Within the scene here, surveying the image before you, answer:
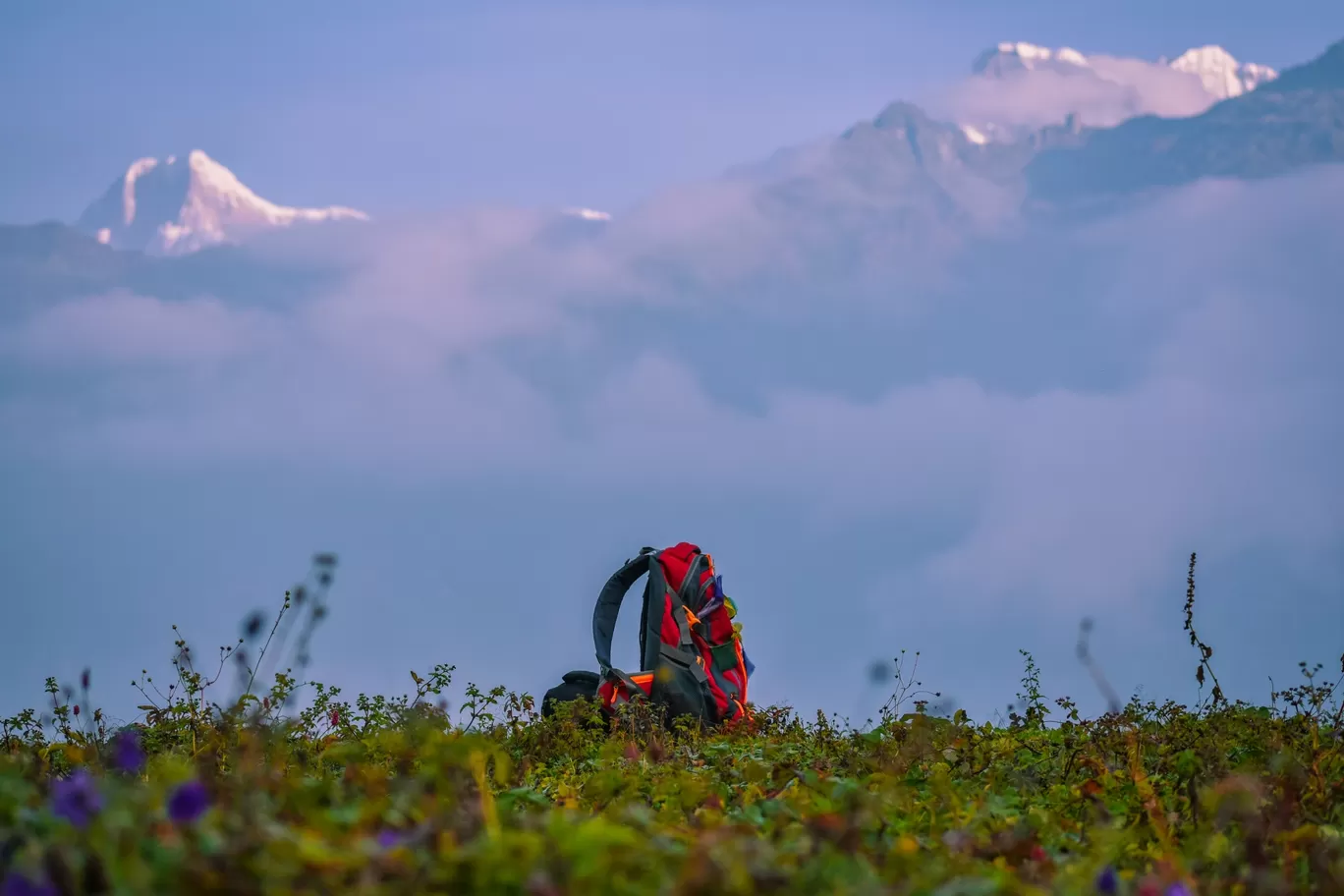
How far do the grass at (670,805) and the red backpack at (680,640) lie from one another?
0.59 m

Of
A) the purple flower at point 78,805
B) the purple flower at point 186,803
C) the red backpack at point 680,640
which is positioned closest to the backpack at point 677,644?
the red backpack at point 680,640

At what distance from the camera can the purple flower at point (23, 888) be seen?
1688 millimetres

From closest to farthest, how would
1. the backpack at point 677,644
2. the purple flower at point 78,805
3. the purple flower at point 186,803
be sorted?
the purple flower at point 186,803 < the purple flower at point 78,805 < the backpack at point 677,644

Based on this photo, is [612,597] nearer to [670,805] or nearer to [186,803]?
[670,805]

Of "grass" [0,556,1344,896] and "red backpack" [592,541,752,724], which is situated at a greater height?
"red backpack" [592,541,752,724]

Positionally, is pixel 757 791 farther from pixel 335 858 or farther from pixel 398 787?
pixel 335 858

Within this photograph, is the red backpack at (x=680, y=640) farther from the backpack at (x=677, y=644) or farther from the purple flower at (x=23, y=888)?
the purple flower at (x=23, y=888)

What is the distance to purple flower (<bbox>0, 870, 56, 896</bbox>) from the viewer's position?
169 cm

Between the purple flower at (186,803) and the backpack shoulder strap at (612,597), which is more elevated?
the backpack shoulder strap at (612,597)

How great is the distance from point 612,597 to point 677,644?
713 mm

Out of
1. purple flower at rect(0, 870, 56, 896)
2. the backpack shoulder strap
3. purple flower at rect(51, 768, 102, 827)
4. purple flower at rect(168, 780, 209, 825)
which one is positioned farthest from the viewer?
the backpack shoulder strap

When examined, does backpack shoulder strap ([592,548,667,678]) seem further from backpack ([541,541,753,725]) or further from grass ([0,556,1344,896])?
grass ([0,556,1344,896])

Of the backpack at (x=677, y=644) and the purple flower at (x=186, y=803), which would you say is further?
the backpack at (x=677, y=644)

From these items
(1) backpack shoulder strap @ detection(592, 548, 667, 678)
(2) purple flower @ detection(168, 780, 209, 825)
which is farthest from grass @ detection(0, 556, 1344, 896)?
(1) backpack shoulder strap @ detection(592, 548, 667, 678)
